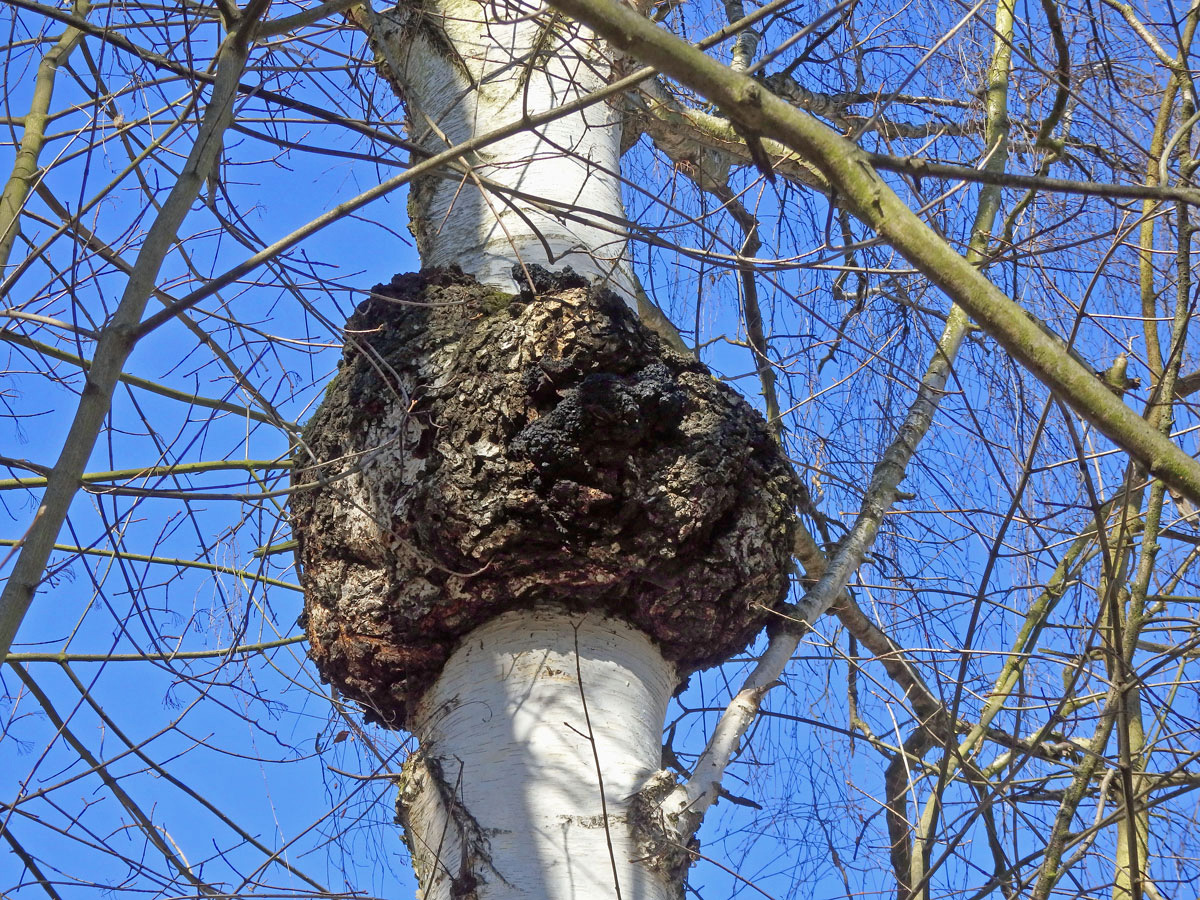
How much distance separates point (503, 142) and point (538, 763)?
128 cm

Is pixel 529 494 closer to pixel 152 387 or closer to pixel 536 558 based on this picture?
pixel 536 558

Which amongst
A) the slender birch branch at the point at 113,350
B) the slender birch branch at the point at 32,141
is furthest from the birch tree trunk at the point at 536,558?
the slender birch branch at the point at 32,141

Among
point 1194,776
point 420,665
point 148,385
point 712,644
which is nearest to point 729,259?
point 712,644

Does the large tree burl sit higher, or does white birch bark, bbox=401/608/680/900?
the large tree burl

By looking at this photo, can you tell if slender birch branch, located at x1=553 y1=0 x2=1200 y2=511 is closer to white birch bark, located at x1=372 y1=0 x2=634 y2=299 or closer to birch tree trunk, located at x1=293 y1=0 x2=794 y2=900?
birch tree trunk, located at x1=293 y1=0 x2=794 y2=900

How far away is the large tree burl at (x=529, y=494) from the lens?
1.66m

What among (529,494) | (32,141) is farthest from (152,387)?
(529,494)

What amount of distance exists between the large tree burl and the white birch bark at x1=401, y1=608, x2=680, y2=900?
2.6 inches

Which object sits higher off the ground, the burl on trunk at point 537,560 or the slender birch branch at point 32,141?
the slender birch branch at point 32,141

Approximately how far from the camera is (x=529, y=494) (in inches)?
64.4

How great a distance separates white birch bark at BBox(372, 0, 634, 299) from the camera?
2084 mm

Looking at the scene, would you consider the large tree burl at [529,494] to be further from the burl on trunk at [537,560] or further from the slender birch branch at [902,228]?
the slender birch branch at [902,228]

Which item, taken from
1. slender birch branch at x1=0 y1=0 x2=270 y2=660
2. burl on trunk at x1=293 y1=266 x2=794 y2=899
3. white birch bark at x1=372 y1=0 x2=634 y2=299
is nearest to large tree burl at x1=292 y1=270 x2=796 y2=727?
burl on trunk at x1=293 y1=266 x2=794 y2=899

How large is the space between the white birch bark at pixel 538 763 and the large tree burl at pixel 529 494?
66mm
